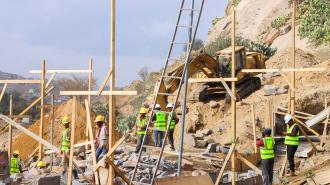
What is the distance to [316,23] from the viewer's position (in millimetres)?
36969

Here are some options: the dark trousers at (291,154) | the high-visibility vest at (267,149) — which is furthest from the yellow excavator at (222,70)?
the high-visibility vest at (267,149)

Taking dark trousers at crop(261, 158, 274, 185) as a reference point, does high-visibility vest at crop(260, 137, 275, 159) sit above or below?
above

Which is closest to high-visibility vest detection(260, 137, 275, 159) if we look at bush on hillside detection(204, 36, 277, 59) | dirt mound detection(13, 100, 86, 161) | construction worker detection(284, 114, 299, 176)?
construction worker detection(284, 114, 299, 176)

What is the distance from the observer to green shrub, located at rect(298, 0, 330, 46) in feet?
114

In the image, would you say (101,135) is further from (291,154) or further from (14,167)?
(291,154)

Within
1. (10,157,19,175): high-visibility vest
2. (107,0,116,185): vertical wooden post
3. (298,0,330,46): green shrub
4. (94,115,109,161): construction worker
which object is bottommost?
(10,157,19,175): high-visibility vest

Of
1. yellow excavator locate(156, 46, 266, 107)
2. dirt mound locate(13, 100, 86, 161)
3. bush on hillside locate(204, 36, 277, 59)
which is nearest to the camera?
yellow excavator locate(156, 46, 266, 107)

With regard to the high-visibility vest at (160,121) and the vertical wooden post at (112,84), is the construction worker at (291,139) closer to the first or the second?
the high-visibility vest at (160,121)

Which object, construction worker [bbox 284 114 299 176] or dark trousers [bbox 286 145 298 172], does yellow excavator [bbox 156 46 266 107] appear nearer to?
construction worker [bbox 284 114 299 176]

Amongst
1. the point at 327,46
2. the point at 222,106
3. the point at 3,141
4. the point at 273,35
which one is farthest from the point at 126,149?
the point at 273,35

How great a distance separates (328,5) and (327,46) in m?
2.74

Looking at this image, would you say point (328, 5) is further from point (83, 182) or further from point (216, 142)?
point (83, 182)

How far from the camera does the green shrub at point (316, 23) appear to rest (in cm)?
3481

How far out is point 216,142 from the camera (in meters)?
20.6
